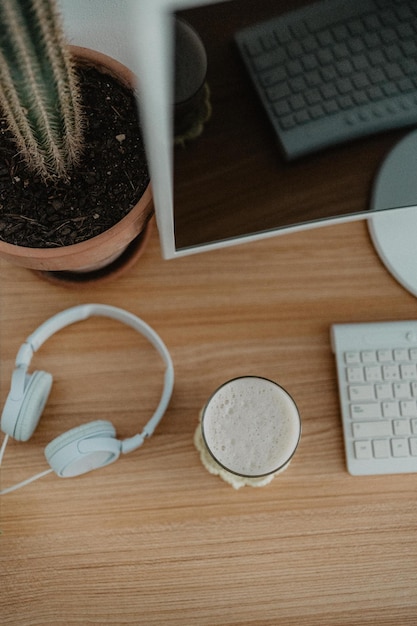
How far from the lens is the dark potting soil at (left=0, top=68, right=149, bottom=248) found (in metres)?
0.63

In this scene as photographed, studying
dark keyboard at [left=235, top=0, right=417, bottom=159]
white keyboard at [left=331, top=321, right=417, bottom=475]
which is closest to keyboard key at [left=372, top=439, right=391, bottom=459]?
white keyboard at [left=331, top=321, right=417, bottom=475]

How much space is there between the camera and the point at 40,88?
508mm

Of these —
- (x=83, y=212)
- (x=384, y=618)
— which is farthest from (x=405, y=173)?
(x=384, y=618)

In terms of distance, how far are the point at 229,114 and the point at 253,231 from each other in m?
0.16

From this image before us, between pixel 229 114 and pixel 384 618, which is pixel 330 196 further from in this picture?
pixel 384 618

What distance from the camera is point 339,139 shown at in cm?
54

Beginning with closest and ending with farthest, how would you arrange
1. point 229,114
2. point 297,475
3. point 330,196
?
point 229,114 < point 330,196 < point 297,475

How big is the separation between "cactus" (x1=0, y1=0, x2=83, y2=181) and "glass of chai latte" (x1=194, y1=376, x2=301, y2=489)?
11.7 inches

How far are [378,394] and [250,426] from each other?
16 cm

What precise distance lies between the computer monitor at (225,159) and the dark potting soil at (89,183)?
0.30ft

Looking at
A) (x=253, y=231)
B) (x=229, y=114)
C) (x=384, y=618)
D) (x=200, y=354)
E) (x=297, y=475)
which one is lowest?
(x=384, y=618)

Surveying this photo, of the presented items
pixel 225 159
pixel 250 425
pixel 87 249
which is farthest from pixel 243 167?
pixel 250 425

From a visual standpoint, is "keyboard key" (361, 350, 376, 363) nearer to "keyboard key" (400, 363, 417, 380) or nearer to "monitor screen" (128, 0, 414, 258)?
"keyboard key" (400, 363, 417, 380)

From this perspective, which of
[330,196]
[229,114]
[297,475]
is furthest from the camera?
[297,475]
